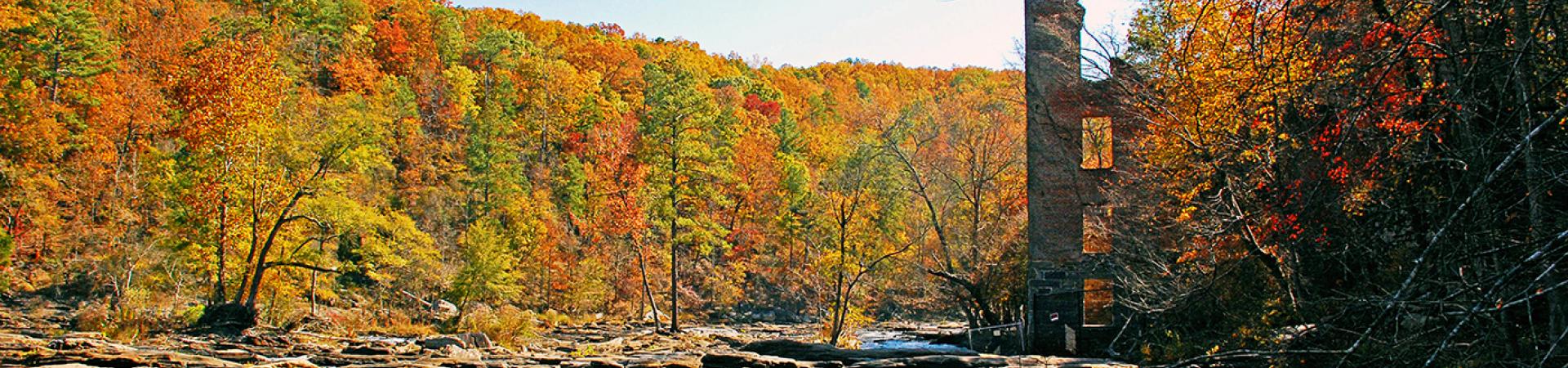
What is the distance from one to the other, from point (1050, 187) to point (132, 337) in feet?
60.1

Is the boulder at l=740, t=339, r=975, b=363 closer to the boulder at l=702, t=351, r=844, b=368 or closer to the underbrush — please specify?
the boulder at l=702, t=351, r=844, b=368

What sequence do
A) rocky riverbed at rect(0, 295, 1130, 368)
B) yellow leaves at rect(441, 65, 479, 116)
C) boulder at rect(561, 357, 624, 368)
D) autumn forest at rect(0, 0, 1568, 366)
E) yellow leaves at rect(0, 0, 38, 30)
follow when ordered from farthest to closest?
yellow leaves at rect(441, 65, 479, 116), yellow leaves at rect(0, 0, 38, 30), boulder at rect(561, 357, 624, 368), rocky riverbed at rect(0, 295, 1130, 368), autumn forest at rect(0, 0, 1568, 366)

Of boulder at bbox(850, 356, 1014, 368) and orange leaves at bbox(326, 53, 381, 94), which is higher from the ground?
orange leaves at bbox(326, 53, 381, 94)

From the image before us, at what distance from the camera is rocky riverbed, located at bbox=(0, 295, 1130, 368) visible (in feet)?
48.2

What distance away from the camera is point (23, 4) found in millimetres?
39938

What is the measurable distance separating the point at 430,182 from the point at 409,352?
31.3 m

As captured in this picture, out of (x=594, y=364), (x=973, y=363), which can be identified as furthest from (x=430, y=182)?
(x=973, y=363)

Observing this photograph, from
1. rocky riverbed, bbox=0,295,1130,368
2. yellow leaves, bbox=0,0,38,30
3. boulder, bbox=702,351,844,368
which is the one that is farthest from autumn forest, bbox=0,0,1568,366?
boulder, bbox=702,351,844,368

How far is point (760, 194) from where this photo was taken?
52781 millimetres

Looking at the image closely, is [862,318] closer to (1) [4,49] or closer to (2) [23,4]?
(1) [4,49]

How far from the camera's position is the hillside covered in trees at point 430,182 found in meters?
25.7

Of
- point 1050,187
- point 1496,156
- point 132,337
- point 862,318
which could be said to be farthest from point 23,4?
point 1496,156

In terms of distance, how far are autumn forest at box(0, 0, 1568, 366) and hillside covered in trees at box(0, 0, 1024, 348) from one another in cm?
16

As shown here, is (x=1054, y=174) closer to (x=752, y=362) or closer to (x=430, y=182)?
(x=752, y=362)
